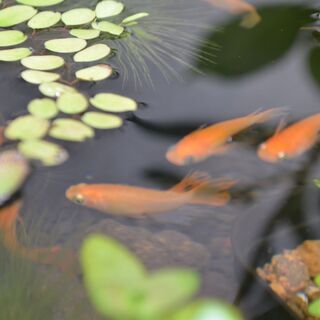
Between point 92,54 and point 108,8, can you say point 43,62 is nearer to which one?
point 92,54

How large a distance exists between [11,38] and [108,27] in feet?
1.12

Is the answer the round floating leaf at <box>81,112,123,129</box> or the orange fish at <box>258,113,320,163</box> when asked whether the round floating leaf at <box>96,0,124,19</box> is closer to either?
the round floating leaf at <box>81,112,123,129</box>

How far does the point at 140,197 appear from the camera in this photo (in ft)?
4.66

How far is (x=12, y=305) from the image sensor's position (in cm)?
113

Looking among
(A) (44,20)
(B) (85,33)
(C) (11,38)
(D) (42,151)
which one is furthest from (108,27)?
(D) (42,151)

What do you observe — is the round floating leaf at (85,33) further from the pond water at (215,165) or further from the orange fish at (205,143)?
the orange fish at (205,143)

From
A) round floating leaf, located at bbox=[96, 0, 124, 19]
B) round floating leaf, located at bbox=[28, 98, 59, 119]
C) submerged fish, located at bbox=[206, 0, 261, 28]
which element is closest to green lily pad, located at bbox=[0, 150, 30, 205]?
round floating leaf, located at bbox=[28, 98, 59, 119]

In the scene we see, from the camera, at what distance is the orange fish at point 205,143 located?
1.53 metres

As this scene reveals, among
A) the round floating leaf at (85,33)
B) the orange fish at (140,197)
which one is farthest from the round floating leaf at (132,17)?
the orange fish at (140,197)

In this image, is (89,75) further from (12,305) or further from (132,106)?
(12,305)

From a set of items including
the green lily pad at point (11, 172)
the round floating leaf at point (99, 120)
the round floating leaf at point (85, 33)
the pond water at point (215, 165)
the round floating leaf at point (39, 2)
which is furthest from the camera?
the round floating leaf at point (39, 2)

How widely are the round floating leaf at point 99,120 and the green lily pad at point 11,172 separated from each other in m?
0.22

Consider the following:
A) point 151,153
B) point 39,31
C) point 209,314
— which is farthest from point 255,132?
point 209,314

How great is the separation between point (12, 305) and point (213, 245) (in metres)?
0.53
